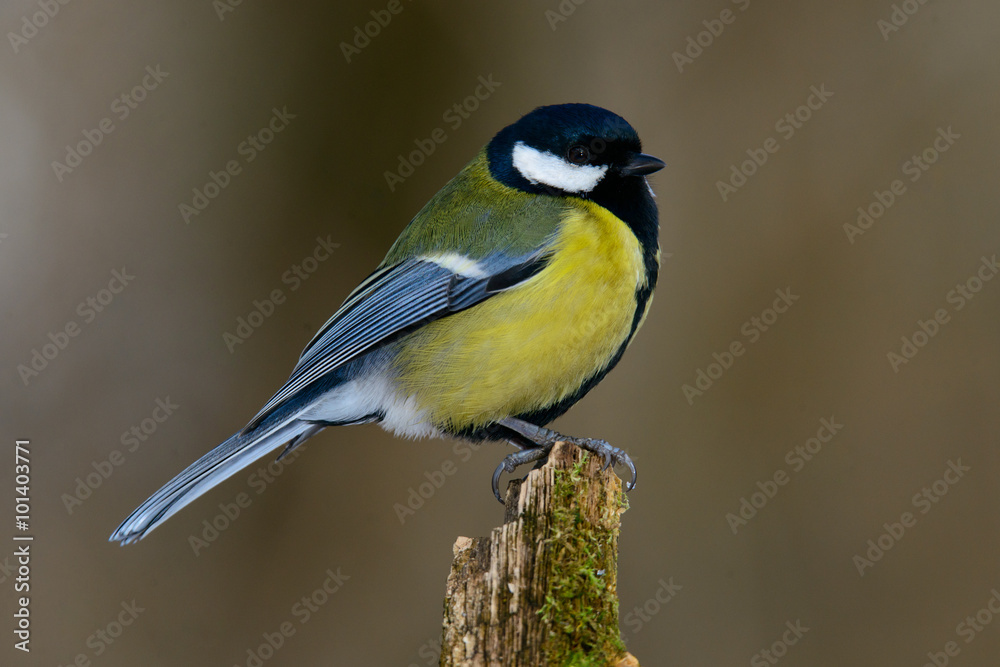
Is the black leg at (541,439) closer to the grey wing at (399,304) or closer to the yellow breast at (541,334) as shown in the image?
the yellow breast at (541,334)

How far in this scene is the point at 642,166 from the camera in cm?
305

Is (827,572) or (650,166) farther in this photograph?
(827,572)

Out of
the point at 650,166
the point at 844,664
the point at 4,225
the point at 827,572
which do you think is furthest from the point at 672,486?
the point at 4,225

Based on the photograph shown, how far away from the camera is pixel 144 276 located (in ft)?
13.8

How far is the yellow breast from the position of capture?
2.87 metres

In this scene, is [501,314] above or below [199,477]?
above

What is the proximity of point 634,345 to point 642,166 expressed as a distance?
4.37 feet

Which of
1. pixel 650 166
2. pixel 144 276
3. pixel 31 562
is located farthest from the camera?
pixel 144 276

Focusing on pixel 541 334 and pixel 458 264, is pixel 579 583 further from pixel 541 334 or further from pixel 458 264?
pixel 458 264

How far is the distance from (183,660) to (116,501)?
845 mm

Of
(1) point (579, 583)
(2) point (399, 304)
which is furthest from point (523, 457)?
(1) point (579, 583)

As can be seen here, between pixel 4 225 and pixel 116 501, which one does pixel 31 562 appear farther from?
pixel 4 225

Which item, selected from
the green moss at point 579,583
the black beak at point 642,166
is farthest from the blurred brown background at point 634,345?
the green moss at point 579,583

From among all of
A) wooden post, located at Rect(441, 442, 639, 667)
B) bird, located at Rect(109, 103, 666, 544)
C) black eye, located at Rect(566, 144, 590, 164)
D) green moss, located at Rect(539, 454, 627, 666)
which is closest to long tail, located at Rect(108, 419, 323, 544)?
bird, located at Rect(109, 103, 666, 544)
